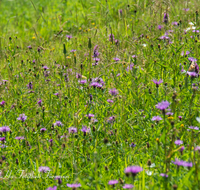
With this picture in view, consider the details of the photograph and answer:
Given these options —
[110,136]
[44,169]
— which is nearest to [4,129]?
[44,169]

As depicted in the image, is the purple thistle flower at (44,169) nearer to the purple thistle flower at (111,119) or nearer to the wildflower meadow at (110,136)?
the wildflower meadow at (110,136)

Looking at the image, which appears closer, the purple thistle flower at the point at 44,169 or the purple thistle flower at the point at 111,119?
the purple thistle flower at the point at 44,169

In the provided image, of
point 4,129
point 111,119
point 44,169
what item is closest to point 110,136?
point 111,119

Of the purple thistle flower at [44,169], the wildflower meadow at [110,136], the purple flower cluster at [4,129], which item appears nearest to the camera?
the wildflower meadow at [110,136]

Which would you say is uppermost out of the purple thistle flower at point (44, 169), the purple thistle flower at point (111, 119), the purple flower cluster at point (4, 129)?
the purple thistle flower at point (111, 119)

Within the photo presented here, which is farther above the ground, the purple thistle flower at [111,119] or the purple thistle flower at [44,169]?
the purple thistle flower at [111,119]

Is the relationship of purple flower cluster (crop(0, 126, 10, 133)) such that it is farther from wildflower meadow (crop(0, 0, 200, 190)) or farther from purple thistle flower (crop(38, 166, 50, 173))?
purple thistle flower (crop(38, 166, 50, 173))

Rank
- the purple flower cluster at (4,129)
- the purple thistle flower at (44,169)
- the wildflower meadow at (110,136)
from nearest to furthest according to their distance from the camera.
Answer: the wildflower meadow at (110,136) → the purple thistle flower at (44,169) → the purple flower cluster at (4,129)

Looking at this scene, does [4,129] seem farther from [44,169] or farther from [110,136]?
[110,136]

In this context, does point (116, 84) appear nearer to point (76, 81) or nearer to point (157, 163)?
point (76, 81)

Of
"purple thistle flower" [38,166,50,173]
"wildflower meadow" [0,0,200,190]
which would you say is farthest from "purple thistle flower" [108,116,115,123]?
"purple thistle flower" [38,166,50,173]

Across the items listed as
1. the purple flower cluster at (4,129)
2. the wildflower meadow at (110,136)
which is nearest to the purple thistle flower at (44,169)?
the wildflower meadow at (110,136)

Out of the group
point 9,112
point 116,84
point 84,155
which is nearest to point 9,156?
point 84,155

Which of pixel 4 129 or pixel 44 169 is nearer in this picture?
pixel 44 169
